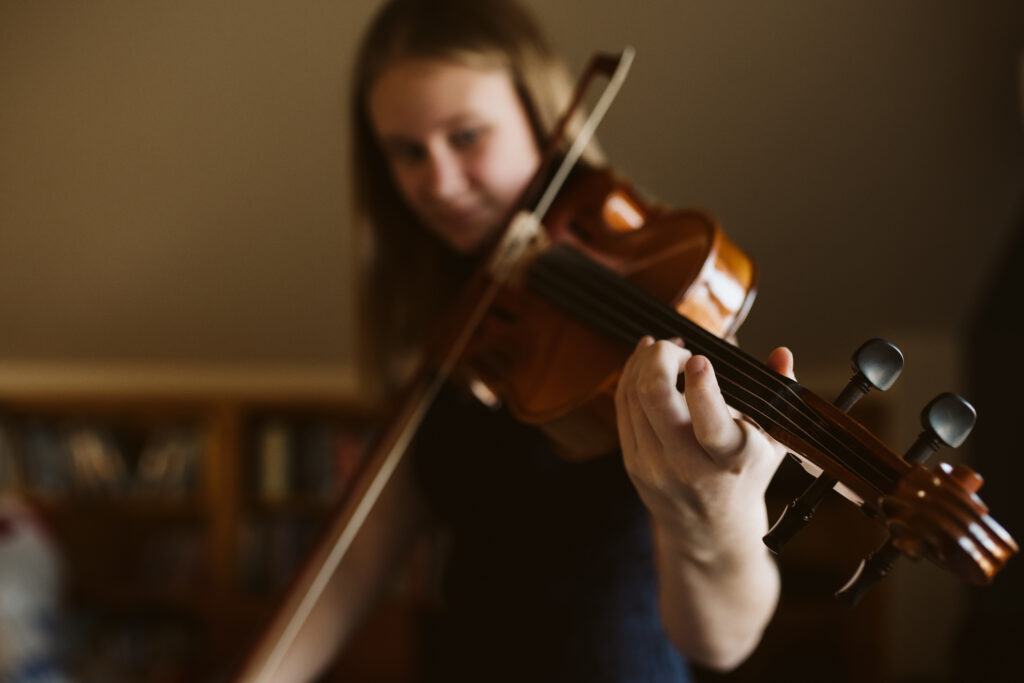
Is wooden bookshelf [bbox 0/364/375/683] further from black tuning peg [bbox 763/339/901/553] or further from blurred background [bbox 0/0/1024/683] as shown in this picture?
black tuning peg [bbox 763/339/901/553]

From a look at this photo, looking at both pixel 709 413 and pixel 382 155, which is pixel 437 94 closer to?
pixel 382 155

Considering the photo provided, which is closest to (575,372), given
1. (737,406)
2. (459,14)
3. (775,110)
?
(737,406)

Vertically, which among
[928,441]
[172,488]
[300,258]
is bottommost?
[172,488]

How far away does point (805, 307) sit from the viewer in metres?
2.04

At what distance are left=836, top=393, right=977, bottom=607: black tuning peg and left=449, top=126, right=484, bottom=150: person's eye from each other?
486 mm

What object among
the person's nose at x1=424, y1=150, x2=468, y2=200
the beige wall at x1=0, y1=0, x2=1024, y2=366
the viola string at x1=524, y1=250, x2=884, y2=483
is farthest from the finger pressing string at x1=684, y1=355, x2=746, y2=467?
the beige wall at x1=0, y1=0, x2=1024, y2=366

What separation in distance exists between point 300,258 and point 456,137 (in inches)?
59.0

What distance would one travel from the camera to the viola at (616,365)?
0.34 metres

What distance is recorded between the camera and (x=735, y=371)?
421 millimetres

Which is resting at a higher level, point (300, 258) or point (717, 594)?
point (717, 594)

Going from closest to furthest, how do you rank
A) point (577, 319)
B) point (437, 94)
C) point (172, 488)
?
point (577, 319) → point (437, 94) → point (172, 488)

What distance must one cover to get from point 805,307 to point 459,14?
1.55 m

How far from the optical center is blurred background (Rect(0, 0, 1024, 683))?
5.12 feet

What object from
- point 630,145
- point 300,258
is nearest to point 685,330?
point 630,145
